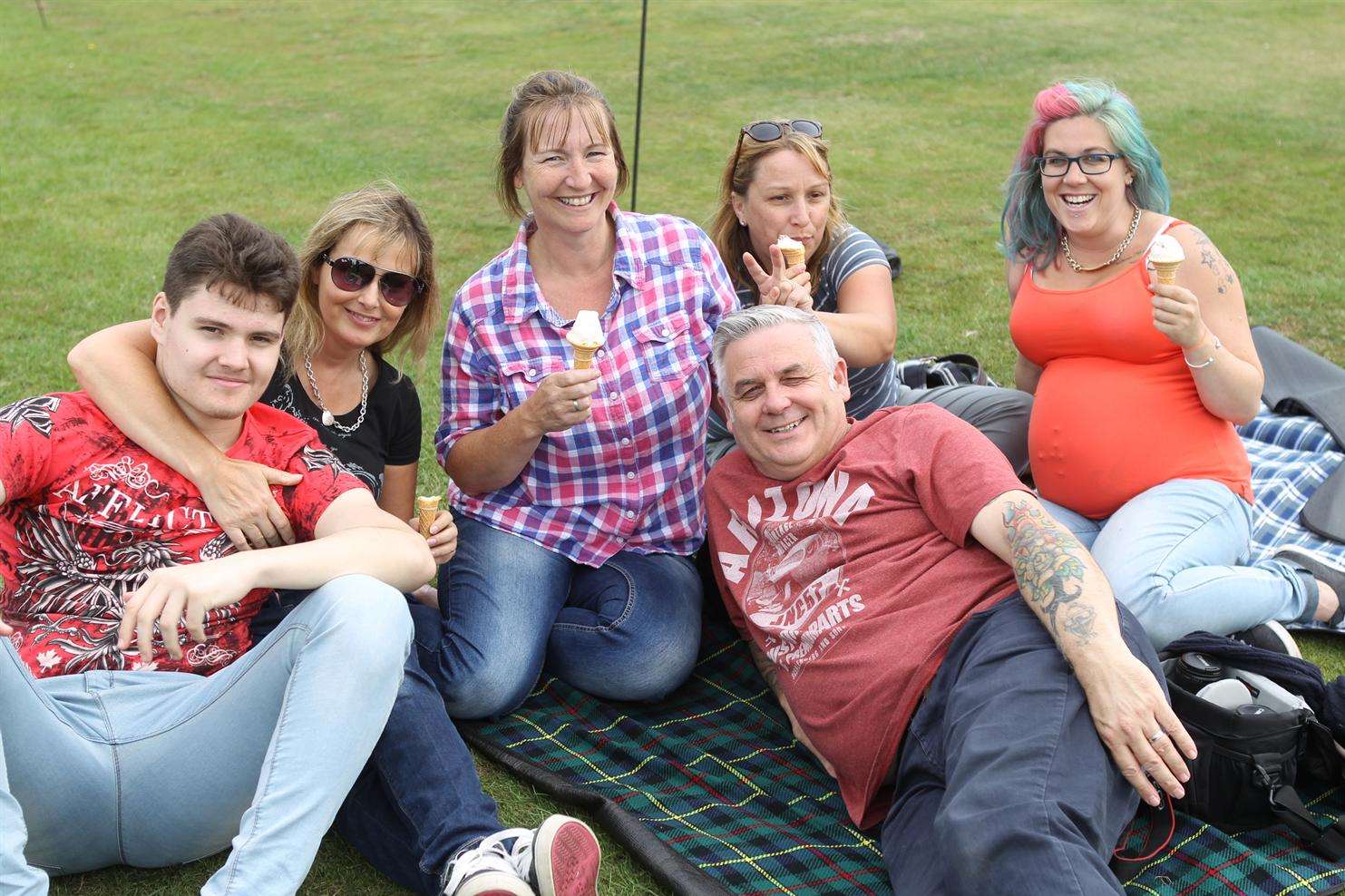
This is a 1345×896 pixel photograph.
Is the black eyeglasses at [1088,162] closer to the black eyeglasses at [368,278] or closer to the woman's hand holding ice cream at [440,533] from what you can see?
the black eyeglasses at [368,278]

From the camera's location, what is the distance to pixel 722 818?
3701 millimetres

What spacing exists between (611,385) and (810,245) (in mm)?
1084

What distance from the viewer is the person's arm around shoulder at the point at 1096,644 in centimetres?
296

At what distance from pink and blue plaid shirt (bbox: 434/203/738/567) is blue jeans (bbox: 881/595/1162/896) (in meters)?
1.38

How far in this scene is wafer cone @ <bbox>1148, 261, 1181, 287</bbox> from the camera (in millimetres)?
4125

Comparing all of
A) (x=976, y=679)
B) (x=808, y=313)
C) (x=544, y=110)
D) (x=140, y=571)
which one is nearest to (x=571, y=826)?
(x=976, y=679)

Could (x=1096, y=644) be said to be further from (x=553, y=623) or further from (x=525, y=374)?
(x=525, y=374)

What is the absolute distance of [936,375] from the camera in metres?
6.11

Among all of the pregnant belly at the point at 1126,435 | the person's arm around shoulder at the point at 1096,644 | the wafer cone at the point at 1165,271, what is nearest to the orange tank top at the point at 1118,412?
the pregnant belly at the point at 1126,435

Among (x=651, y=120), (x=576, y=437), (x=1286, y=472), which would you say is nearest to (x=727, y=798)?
(x=576, y=437)

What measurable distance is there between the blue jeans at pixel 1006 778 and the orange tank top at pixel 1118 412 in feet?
4.35

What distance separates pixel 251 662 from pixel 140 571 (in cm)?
46

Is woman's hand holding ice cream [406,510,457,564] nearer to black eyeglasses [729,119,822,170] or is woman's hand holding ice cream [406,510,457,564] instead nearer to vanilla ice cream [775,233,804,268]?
vanilla ice cream [775,233,804,268]

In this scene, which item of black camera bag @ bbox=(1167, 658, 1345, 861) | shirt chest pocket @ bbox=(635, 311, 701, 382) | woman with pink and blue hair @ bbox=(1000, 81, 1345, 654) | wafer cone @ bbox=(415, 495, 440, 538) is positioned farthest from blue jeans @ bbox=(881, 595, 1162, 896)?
wafer cone @ bbox=(415, 495, 440, 538)
